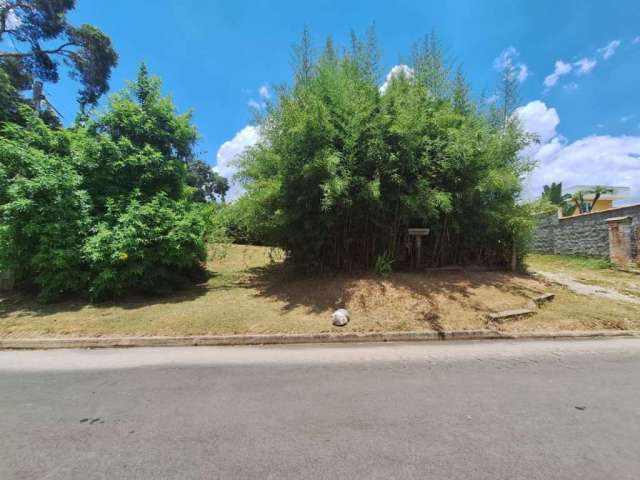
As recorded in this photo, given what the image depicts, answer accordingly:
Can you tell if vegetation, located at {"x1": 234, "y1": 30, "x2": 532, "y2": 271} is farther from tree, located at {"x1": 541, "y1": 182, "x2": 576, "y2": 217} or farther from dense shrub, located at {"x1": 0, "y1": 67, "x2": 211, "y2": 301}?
tree, located at {"x1": 541, "y1": 182, "x2": 576, "y2": 217}

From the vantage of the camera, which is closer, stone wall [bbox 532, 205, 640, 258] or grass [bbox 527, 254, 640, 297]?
grass [bbox 527, 254, 640, 297]

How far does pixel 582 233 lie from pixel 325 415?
13585mm

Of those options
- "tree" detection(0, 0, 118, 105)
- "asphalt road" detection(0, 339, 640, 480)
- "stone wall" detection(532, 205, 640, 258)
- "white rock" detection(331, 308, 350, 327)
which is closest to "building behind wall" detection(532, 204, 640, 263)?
"stone wall" detection(532, 205, 640, 258)

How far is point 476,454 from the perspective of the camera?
5.58 ft

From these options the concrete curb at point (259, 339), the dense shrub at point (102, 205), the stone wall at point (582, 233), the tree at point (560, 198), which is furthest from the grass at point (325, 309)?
the tree at point (560, 198)

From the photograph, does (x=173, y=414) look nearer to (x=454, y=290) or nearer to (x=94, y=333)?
(x=94, y=333)

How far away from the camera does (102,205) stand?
5570 mm

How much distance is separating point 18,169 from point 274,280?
547 cm

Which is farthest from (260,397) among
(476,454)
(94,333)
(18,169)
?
(18,169)

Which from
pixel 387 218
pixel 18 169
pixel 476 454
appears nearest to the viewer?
pixel 476 454

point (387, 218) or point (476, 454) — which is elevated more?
point (387, 218)

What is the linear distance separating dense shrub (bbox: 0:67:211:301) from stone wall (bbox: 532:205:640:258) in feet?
43.5

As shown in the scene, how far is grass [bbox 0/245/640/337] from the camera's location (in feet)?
13.5

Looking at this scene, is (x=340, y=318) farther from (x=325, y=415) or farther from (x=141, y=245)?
(x=141, y=245)
